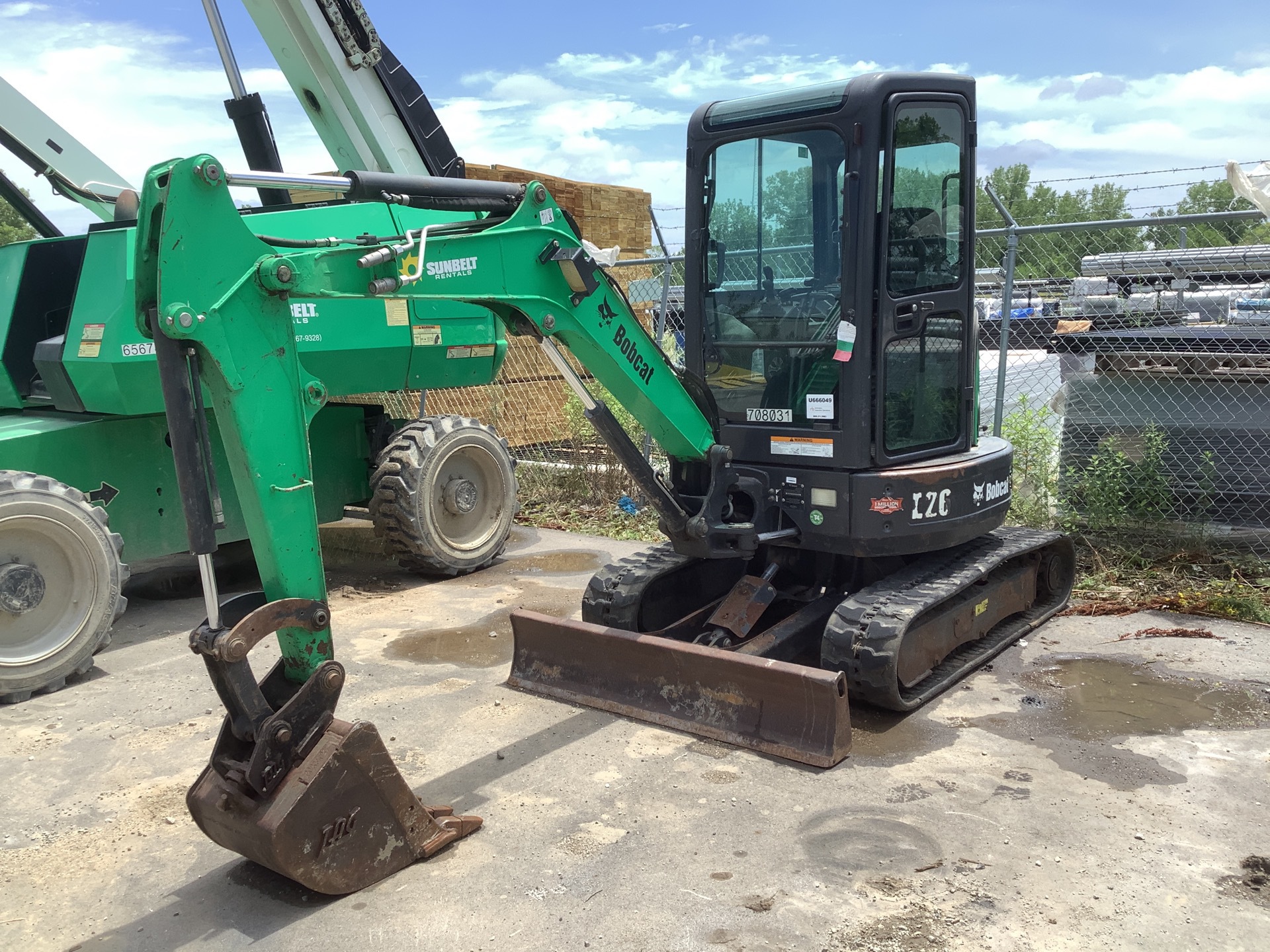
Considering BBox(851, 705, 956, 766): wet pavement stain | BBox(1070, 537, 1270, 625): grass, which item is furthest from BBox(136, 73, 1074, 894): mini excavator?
BBox(1070, 537, 1270, 625): grass

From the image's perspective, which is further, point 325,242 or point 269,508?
point 325,242

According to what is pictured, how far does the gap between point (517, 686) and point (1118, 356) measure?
4693 mm

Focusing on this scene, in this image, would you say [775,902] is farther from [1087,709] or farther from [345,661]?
[345,661]

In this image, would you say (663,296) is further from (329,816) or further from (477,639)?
(329,816)

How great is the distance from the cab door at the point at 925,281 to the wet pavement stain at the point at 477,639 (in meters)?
2.32

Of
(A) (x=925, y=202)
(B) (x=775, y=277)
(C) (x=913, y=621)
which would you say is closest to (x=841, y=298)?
(B) (x=775, y=277)

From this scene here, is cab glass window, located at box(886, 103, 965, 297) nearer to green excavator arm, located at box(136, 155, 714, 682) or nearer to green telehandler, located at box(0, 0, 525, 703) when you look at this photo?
green excavator arm, located at box(136, 155, 714, 682)

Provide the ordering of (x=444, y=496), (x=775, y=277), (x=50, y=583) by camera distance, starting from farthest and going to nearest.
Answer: (x=444, y=496) → (x=50, y=583) → (x=775, y=277)

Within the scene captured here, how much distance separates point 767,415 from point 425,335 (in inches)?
126

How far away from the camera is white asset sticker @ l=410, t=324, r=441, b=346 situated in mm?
7348

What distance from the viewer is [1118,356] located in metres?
7.19

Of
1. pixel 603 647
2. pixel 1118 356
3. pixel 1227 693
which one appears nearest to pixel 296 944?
pixel 603 647

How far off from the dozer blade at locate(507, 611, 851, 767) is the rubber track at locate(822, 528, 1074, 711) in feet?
0.90

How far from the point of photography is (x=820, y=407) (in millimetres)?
4938
